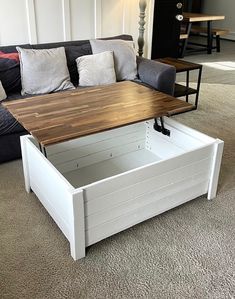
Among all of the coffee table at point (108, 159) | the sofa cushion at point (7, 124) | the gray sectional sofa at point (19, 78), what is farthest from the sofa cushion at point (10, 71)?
the coffee table at point (108, 159)

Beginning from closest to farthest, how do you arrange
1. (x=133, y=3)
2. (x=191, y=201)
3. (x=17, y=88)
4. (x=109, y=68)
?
(x=191, y=201) → (x=17, y=88) → (x=109, y=68) → (x=133, y=3)

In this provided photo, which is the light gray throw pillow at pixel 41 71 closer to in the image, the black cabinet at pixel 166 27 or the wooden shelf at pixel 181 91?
the wooden shelf at pixel 181 91

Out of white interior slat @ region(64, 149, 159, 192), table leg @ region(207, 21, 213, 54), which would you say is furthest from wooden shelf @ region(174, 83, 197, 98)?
table leg @ region(207, 21, 213, 54)

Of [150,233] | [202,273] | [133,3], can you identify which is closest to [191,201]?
[150,233]

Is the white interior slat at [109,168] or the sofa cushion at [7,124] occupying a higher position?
the sofa cushion at [7,124]

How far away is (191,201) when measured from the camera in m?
2.08

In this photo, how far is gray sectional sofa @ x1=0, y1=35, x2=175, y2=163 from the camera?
2.39m

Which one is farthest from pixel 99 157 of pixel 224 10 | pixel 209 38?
pixel 224 10

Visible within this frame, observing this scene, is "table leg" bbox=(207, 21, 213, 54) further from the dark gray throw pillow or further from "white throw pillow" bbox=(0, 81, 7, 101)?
"white throw pillow" bbox=(0, 81, 7, 101)

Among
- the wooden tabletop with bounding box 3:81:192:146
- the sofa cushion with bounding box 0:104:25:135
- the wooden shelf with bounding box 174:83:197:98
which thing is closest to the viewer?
the wooden tabletop with bounding box 3:81:192:146

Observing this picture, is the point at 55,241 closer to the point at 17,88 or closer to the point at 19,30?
the point at 17,88

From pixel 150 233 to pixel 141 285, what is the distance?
0.36 m

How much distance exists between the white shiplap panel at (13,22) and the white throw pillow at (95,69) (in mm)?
609

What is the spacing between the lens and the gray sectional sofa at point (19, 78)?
239cm
